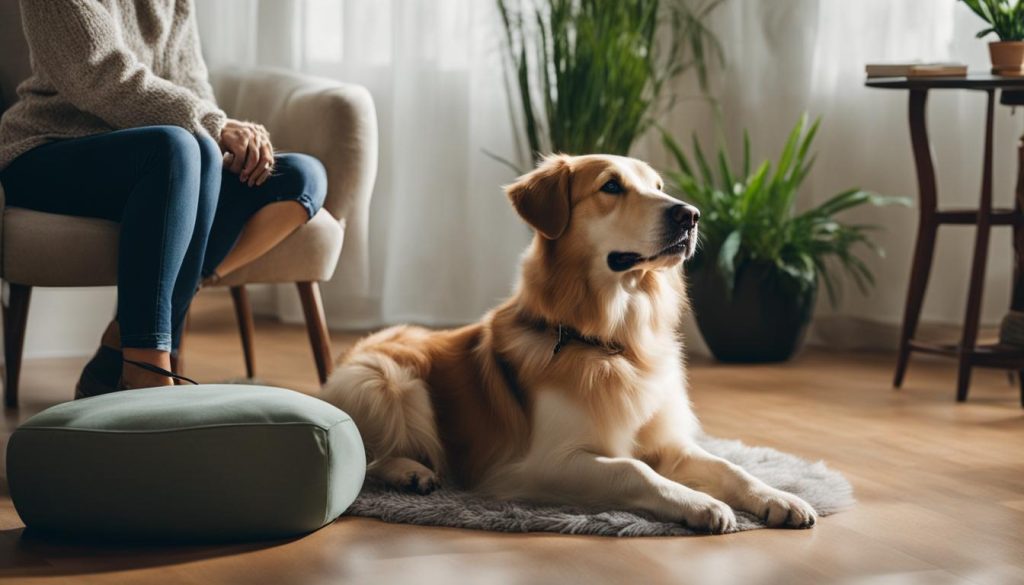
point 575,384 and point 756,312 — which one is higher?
point 575,384

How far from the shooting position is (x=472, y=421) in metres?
2.16

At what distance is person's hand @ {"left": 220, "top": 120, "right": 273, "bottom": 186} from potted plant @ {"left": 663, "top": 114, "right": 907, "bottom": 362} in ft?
5.08

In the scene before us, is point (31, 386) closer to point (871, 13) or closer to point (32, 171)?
point (32, 171)

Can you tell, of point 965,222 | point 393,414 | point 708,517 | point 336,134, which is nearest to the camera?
point 708,517

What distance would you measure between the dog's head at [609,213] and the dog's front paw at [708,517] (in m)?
0.41

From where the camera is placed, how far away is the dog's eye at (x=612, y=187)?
6.88 feet

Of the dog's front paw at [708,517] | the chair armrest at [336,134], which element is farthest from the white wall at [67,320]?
the dog's front paw at [708,517]

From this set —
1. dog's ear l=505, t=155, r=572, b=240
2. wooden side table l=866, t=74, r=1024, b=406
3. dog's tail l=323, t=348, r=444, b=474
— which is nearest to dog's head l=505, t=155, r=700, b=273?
dog's ear l=505, t=155, r=572, b=240

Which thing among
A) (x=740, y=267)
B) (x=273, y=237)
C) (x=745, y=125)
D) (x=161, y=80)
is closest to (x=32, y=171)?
(x=161, y=80)

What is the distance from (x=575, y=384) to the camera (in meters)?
2.03

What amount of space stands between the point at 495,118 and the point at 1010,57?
193 cm

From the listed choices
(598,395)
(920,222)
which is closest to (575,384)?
(598,395)

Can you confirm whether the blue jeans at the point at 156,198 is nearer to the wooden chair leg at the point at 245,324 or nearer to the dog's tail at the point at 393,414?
the dog's tail at the point at 393,414

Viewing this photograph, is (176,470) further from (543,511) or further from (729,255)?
(729,255)
